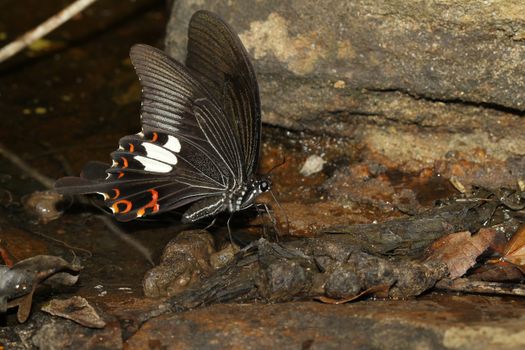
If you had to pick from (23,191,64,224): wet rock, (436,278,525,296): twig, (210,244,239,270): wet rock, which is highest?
(23,191,64,224): wet rock

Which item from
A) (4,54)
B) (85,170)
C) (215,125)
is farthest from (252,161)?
(4,54)

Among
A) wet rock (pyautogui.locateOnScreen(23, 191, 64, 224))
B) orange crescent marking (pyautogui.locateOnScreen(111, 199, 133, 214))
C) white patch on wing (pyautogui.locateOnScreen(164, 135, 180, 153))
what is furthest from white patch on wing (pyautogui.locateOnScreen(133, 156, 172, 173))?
wet rock (pyautogui.locateOnScreen(23, 191, 64, 224))

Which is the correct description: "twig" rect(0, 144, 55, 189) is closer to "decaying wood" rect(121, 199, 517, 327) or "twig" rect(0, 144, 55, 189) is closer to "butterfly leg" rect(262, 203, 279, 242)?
Result: "butterfly leg" rect(262, 203, 279, 242)

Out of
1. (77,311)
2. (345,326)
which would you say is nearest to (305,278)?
(345,326)

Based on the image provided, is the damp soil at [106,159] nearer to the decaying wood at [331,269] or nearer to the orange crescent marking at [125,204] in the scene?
the decaying wood at [331,269]

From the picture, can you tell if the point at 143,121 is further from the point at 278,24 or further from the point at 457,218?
the point at 457,218

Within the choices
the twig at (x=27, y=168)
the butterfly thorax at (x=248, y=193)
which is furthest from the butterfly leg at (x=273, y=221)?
the twig at (x=27, y=168)
